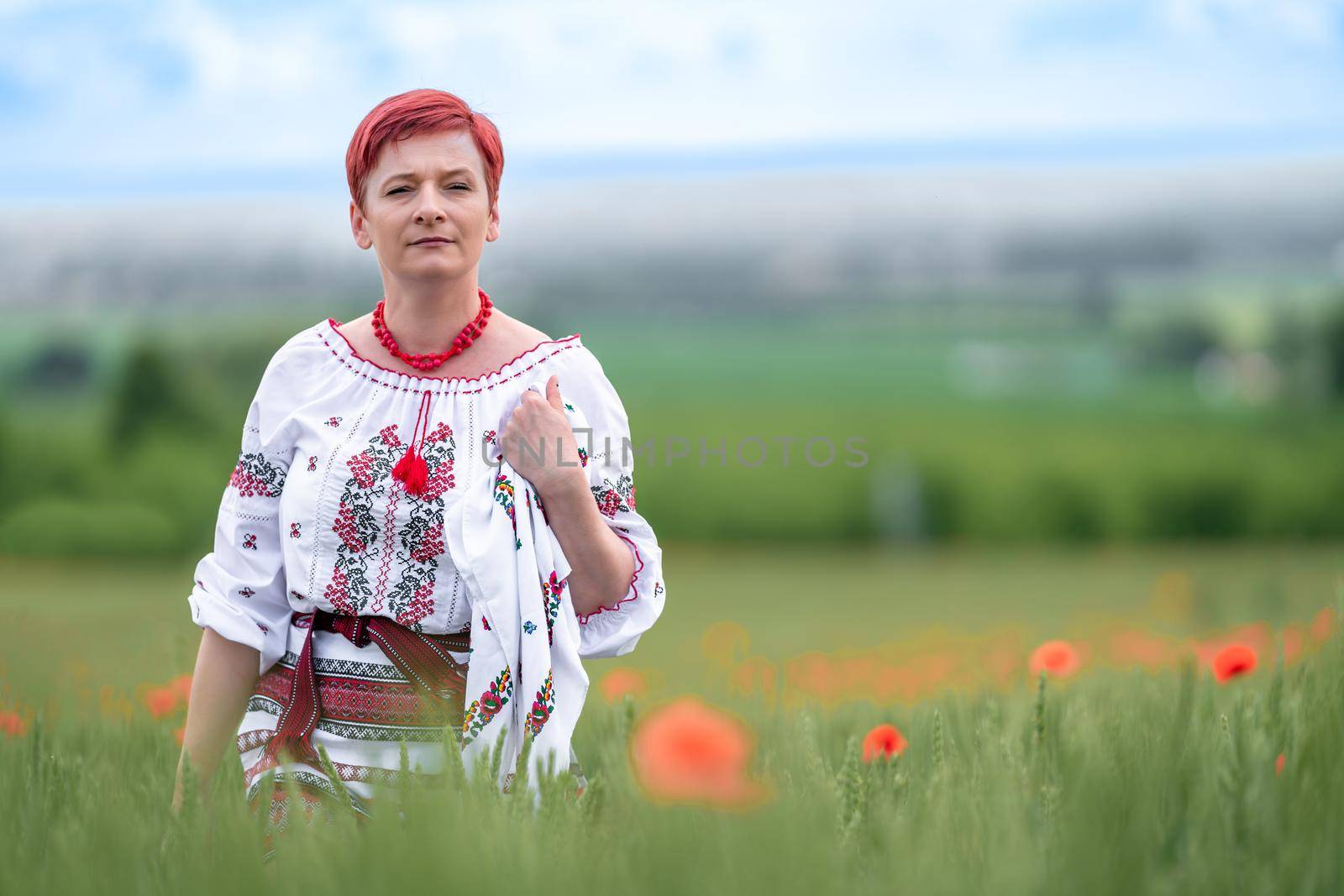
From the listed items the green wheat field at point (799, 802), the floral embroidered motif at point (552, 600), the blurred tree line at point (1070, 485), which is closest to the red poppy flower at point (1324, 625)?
the green wheat field at point (799, 802)

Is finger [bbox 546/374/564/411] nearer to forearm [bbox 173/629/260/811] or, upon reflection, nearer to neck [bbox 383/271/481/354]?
neck [bbox 383/271/481/354]

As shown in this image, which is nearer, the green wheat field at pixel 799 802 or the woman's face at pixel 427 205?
the green wheat field at pixel 799 802

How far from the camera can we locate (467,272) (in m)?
1.74

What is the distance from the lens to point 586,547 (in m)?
1.71

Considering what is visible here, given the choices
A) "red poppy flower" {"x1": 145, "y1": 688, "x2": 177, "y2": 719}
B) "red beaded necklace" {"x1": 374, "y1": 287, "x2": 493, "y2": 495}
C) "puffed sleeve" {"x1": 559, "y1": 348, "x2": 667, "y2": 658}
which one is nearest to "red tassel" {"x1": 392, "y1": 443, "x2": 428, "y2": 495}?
"red beaded necklace" {"x1": 374, "y1": 287, "x2": 493, "y2": 495}

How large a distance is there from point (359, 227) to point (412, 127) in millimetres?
173

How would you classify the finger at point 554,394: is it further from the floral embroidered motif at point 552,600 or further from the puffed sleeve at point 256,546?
the puffed sleeve at point 256,546

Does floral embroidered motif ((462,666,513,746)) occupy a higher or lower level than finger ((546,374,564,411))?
lower

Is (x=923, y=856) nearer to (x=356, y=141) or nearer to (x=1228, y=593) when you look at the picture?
(x=356, y=141)

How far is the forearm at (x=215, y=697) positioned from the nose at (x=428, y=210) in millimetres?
653

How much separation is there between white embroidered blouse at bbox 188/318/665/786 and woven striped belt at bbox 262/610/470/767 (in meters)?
0.02

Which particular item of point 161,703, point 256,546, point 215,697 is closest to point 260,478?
point 256,546

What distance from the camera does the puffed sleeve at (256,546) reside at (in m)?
1.76

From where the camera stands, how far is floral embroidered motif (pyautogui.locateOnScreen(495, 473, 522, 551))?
1649 mm
